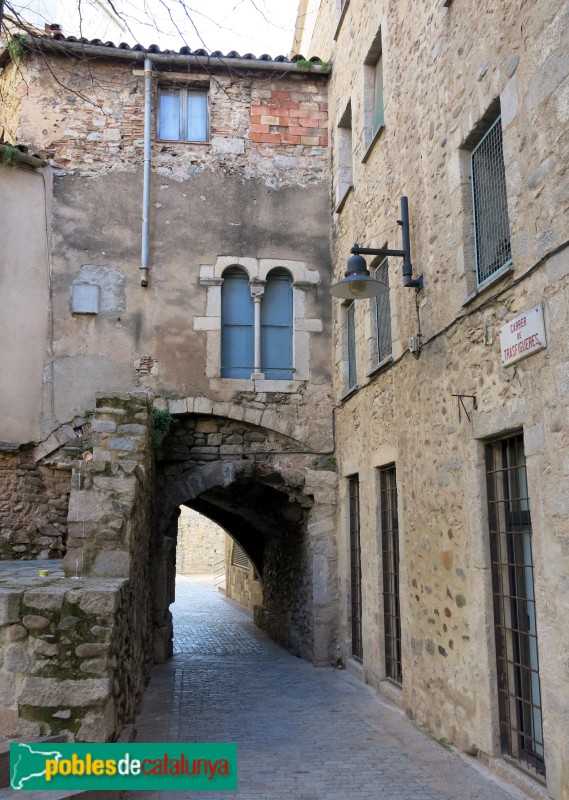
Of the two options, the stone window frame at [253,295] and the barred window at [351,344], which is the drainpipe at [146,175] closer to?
the stone window frame at [253,295]

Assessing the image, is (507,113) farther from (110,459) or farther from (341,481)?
(341,481)

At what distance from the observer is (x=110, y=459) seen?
6.65 m

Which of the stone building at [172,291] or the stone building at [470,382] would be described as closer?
the stone building at [470,382]

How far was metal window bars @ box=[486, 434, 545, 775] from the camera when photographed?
4.68 metres

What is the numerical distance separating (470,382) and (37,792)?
3.73 metres

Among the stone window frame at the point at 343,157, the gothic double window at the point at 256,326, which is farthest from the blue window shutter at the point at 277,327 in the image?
the stone window frame at the point at 343,157

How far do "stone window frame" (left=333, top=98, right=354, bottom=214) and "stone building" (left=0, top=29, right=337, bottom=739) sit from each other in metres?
0.54

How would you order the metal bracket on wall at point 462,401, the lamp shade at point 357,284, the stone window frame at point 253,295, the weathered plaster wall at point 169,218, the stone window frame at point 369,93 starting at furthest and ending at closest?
the stone window frame at point 253,295 < the weathered plaster wall at point 169,218 < the stone window frame at point 369,93 < the lamp shade at point 357,284 < the metal bracket on wall at point 462,401

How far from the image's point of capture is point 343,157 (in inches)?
400

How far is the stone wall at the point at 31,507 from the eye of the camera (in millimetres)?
9156

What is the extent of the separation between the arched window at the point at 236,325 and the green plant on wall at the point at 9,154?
314 centimetres

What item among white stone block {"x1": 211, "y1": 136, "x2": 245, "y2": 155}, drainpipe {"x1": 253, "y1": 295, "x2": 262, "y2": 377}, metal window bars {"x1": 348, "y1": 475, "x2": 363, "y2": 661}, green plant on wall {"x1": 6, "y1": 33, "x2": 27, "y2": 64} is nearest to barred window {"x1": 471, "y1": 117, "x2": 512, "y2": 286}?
green plant on wall {"x1": 6, "y1": 33, "x2": 27, "y2": 64}

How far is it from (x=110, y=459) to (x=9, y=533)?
3.28 metres

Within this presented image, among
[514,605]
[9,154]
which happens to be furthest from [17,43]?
[514,605]
